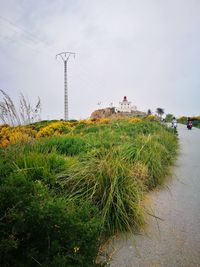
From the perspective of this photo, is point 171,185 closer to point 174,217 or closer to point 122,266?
point 174,217

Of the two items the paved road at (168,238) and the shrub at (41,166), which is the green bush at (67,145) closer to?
the shrub at (41,166)

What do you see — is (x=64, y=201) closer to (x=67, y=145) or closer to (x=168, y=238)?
(x=168, y=238)

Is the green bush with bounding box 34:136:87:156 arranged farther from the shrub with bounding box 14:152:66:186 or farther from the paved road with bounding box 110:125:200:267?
the paved road with bounding box 110:125:200:267

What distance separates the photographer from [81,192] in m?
3.16

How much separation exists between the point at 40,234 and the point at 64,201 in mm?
480

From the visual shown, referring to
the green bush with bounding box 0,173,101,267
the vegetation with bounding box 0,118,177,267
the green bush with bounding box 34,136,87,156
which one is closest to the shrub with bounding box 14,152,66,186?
the vegetation with bounding box 0,118,177,267

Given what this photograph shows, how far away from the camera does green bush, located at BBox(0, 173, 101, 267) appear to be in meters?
1.69

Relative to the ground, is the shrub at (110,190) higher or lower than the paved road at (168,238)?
higher

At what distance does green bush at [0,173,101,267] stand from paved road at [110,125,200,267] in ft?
1.96

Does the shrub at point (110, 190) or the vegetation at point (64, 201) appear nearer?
the vegetation at point (64, 201)

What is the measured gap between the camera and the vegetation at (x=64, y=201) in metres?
1.76

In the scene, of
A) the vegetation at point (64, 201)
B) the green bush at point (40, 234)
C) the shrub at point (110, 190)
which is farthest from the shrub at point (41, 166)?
the green bush at point (40, 234)

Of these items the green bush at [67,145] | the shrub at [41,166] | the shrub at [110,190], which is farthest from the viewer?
the green bush at [67,145]

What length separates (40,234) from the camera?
183cm
